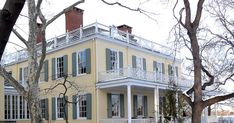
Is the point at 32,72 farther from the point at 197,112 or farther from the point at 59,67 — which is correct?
the point at 59,67

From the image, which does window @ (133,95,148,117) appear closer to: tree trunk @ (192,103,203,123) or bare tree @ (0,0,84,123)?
bare tree @ (0,0,84,123)

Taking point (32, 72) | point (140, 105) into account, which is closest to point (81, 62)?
point (140, 105)

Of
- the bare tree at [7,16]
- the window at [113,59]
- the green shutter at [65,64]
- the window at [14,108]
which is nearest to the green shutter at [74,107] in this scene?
the green shutter at [65,64]

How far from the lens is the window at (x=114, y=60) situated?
25.7 meters

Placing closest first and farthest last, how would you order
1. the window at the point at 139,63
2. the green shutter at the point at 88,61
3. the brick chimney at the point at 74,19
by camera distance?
the green shutter at the point at 88,61 → the brick chimney at the point at 74,19 → the window at the point at 139,63

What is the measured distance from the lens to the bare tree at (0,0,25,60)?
1.51 metres

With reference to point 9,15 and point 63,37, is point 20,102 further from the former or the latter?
point 9,15

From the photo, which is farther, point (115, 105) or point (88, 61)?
point (115, 105)

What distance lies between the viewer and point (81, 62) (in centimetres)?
2542

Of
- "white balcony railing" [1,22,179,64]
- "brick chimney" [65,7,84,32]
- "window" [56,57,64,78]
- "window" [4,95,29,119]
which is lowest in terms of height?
"window" [4,95,29,119]

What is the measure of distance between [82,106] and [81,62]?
2.94m

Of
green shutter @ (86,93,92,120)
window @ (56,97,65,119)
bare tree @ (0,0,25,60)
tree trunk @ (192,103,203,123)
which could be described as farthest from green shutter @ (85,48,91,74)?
bare tree @ (0,0,25,60)

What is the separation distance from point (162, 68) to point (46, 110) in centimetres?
1027

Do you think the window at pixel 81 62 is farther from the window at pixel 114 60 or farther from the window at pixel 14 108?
the window at pixel 14 108
